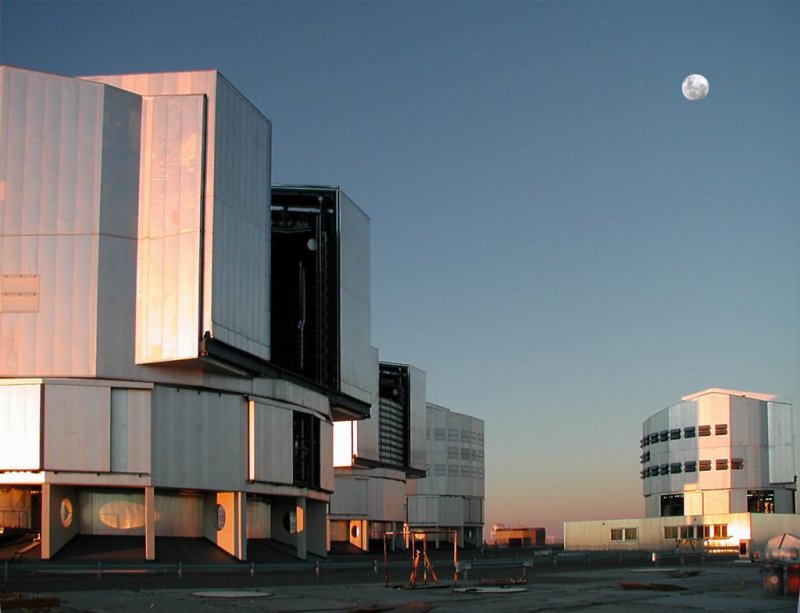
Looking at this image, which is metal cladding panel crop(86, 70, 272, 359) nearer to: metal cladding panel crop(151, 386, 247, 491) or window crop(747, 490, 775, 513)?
metal cladding panel crop(151, 386, 247, 491)

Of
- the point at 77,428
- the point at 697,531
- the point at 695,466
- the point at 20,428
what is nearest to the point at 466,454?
the point at 695,466

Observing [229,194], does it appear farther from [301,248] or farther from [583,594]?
[583,594]

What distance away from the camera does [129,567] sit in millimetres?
47438

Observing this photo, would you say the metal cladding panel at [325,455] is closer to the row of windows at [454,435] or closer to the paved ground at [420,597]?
the paved ground at [420,597]

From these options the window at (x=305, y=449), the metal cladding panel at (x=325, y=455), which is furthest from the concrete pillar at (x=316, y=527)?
the window at (x=305, y=449)

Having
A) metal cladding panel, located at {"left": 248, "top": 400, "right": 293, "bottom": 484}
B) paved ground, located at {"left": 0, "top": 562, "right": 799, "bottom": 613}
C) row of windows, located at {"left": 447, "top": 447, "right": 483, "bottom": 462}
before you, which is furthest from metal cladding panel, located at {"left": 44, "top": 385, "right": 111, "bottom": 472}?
row of windows, located at {"left": 447, "top": 447, "right": 483, "bottom": 462}

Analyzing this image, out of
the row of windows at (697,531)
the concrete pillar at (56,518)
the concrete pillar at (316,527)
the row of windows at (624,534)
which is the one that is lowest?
the row of windows at (624,534)

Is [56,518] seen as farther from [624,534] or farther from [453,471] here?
[453,471]

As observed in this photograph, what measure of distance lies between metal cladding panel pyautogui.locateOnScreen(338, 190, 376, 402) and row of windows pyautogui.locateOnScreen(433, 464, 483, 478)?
5132 cm

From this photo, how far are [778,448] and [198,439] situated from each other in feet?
202

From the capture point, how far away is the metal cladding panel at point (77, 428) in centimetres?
4819

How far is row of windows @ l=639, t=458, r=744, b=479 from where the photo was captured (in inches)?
3812

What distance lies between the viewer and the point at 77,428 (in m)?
48.7

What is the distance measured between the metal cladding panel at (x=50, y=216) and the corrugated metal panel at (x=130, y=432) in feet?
7.35
